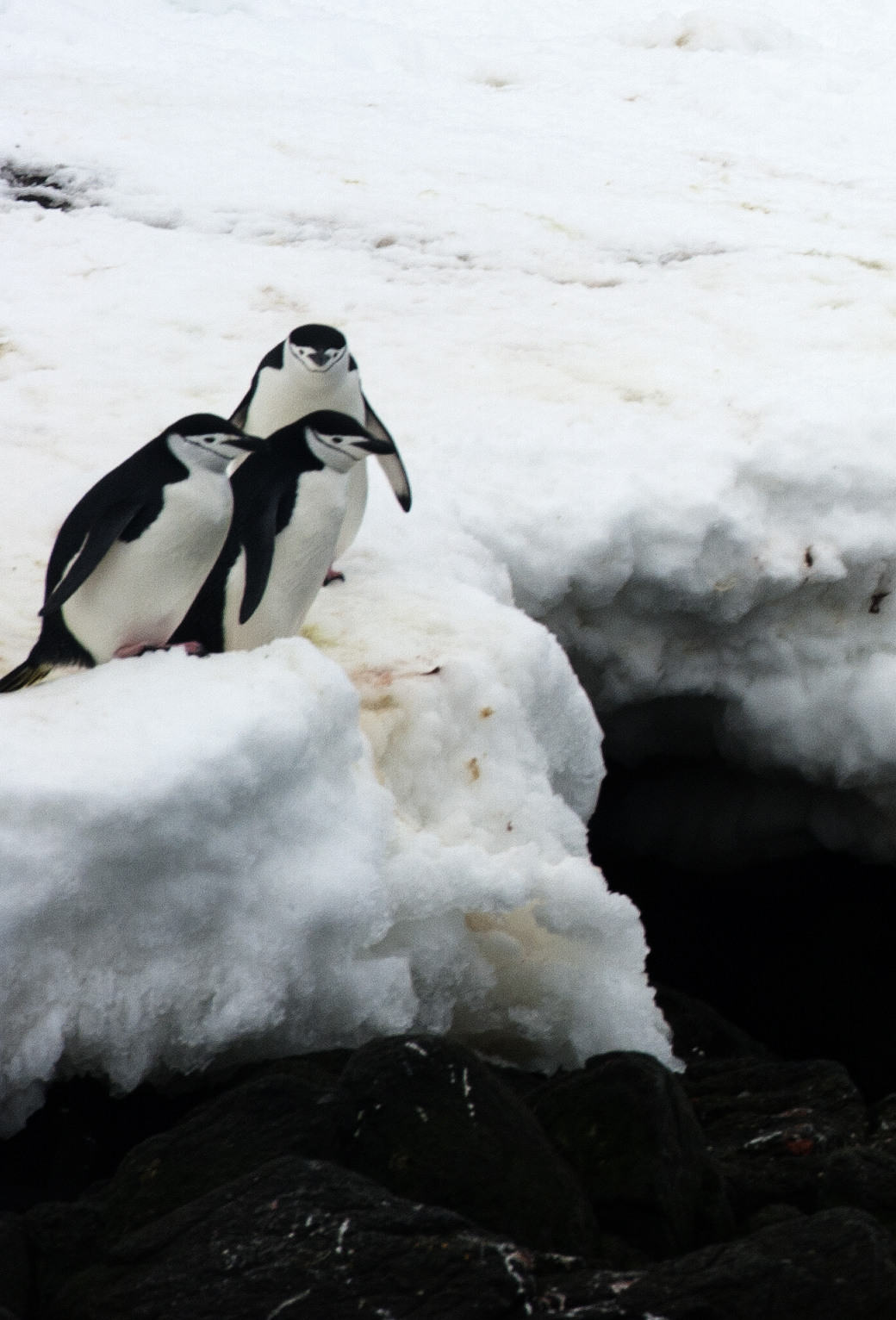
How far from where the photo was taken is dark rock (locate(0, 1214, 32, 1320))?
170 cm

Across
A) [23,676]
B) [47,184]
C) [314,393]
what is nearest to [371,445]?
[314,393]

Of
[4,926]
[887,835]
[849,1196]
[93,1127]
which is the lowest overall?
[887,835]

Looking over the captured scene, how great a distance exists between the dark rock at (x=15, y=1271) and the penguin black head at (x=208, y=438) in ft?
4.12

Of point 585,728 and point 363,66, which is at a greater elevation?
point 363,66

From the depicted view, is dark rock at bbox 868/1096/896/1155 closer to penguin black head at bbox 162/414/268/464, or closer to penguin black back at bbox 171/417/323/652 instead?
penguin black back at bbox 171/417/323/652

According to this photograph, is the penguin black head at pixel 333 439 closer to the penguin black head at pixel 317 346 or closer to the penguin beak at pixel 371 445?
the penguin beak at pixel 371 445

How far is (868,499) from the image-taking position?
3.88 meters

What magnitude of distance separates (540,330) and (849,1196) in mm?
3407

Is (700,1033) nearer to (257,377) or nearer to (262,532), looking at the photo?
(262,532)

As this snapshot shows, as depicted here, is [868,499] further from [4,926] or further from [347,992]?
[4,926]

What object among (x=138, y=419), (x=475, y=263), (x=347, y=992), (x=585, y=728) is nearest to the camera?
(x=347, y=992)

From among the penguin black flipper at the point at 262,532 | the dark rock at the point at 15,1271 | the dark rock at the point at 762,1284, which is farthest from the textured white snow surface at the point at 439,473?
the dark rock at the point at 762,1284

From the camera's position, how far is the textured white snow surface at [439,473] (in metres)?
2.24

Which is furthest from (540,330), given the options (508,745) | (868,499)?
(508,745)
